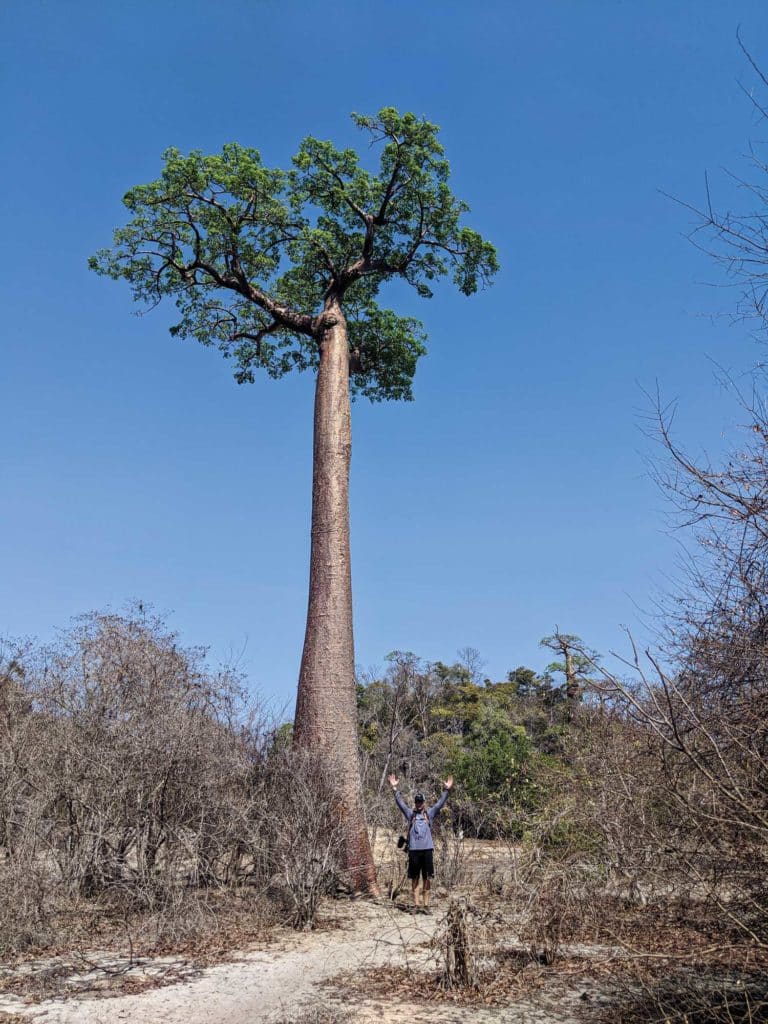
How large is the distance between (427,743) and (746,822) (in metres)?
20.3

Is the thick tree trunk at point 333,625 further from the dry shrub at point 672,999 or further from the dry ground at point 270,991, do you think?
the dry shrub at point 672,999

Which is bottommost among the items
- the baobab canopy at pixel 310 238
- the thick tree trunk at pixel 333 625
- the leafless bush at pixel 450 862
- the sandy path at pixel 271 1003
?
the sandy path at pixel 271 1003

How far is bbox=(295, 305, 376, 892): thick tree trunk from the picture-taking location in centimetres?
1048

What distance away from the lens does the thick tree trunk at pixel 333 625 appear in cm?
1048

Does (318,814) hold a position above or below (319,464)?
below

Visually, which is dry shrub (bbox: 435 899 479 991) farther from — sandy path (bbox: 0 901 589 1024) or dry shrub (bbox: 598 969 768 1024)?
dry shrub (bbox: 598 969 768 1024)

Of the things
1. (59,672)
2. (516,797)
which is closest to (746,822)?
(59,672)

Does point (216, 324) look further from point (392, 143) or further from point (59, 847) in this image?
point (59, 847)

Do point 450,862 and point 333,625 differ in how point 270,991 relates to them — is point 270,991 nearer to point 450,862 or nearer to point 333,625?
point 333,625

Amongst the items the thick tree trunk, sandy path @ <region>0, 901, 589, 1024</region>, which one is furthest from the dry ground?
the thick tree trunk

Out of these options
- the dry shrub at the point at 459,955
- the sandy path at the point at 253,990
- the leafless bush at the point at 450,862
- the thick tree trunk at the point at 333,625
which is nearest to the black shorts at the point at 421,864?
the thick tree trunk at the point at 333,625

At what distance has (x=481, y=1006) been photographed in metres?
5.79

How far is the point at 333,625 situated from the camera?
37.4ft

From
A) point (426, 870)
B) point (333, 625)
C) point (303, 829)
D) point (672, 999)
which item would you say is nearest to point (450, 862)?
point (426, 870)
